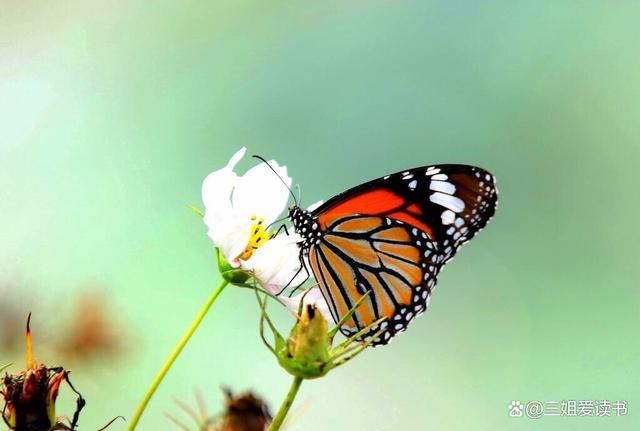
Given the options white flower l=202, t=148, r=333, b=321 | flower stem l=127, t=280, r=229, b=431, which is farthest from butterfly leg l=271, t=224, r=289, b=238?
flower stem l=127, t=280, r=229, b=431

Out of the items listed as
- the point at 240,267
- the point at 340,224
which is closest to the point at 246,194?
the point at 240,267

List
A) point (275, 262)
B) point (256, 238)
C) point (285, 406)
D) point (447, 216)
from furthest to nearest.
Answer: point (447, 216)
point (256, 238)
point (275, 262)
point (285, 406)

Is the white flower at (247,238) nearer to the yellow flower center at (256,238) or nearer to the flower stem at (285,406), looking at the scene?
the yellow flower center at (256,238)

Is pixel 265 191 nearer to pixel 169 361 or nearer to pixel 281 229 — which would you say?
pixel 281 229

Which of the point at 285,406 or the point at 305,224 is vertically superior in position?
the point at 305,224

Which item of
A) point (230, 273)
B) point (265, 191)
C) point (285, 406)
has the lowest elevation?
point (285, 406)

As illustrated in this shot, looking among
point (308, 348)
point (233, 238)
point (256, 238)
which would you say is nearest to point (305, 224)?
point (256, 238)

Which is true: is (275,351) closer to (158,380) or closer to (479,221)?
(158,380)

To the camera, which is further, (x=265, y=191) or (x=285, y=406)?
(x=265, y=191)
